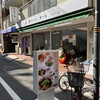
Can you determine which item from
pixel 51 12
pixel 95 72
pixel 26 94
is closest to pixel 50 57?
pixel 95 72

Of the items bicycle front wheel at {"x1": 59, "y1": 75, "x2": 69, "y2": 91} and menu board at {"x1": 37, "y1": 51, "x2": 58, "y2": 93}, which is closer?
menu board at {"x1": 37, "y1": 51, "x2": 58, "y2": 93}

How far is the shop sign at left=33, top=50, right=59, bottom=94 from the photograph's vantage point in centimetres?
284

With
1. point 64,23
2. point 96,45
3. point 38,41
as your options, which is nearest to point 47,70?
point 96,45

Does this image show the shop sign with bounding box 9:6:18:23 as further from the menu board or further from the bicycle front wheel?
the menu board

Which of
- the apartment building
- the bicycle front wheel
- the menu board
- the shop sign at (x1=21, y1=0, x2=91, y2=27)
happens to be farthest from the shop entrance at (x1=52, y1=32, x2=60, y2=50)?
the menu board

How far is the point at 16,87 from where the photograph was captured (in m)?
4.61

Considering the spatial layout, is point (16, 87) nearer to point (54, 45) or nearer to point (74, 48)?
point (74, 48)

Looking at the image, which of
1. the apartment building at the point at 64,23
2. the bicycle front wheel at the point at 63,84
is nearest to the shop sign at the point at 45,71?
the bicycle front wheel at the point at 63,84

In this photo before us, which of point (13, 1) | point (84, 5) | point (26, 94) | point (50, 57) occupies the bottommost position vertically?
point (26, 94)

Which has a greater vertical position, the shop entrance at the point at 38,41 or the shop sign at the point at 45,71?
the shop entrance at the point at 38,41

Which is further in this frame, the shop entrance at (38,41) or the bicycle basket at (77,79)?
the shop entrance at (38,41)

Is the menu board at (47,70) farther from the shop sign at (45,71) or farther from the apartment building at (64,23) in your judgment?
the apartment building at (64,23)

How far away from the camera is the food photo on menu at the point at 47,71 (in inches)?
114

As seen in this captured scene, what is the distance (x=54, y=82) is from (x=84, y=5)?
4.09 metres
